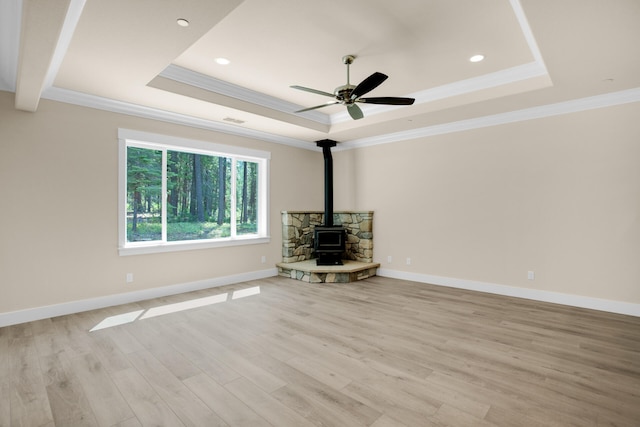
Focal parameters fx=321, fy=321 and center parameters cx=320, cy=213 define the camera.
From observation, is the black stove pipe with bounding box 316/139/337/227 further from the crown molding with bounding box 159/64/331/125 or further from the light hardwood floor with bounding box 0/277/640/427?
the light hardwood floor with bounding box 0/277/640/427

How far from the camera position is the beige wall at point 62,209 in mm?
3496

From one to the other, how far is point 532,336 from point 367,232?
11.3 feet

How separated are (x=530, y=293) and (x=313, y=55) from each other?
14.1 feet

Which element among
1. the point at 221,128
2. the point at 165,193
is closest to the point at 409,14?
the point at 221,128

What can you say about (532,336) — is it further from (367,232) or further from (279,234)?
(279,234)

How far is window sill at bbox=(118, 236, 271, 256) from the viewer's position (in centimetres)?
434

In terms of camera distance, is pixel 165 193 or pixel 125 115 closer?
pixel 125 115

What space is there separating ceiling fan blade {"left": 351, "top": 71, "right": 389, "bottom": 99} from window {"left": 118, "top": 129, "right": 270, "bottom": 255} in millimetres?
2904

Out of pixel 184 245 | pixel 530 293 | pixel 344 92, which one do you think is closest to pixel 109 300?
pixel 184 245

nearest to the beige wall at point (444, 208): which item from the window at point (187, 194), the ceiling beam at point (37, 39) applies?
the window at point (187, 194)

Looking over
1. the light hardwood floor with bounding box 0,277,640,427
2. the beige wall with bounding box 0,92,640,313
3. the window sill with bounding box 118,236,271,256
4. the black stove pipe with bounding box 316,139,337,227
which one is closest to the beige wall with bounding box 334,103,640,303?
the beige wall with bounding box 0,92,640,313

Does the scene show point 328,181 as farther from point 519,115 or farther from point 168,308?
point 168,308

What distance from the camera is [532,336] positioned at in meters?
3.19

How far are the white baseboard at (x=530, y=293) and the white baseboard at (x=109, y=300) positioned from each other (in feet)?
9.82
